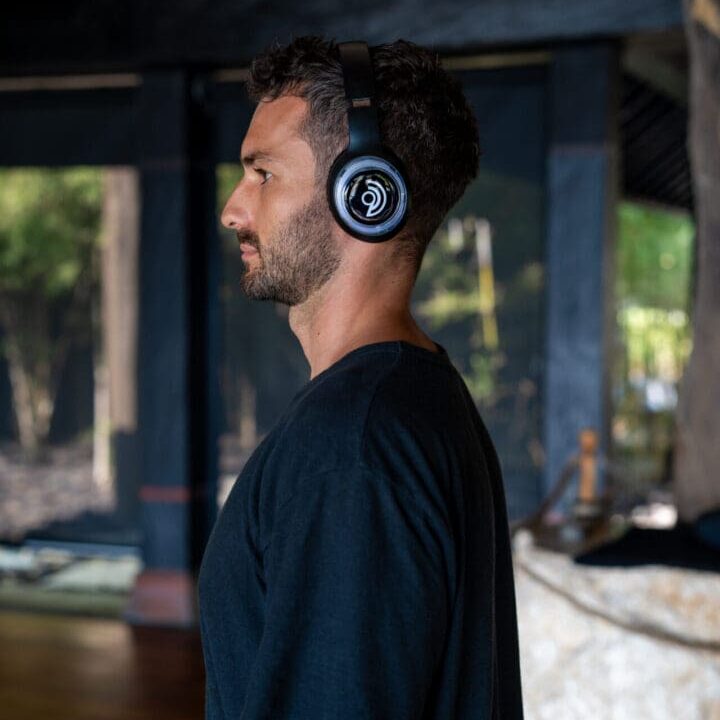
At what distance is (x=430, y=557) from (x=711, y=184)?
264cm

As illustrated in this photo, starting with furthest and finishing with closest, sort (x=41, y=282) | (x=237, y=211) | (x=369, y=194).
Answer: (x=41, y=282)
(x=237, y=211)
(x=369, y=194)

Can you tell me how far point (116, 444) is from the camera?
16.9 ft

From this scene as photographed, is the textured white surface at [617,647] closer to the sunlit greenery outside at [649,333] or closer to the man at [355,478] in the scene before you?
the man at [355,478]

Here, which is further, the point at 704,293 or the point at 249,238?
the point at 704,293

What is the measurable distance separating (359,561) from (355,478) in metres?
0.06

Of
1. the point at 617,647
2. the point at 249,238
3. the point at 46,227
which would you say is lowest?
the point at 617,647

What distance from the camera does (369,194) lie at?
890 millimetres

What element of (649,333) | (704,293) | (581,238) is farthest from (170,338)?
(649,333)

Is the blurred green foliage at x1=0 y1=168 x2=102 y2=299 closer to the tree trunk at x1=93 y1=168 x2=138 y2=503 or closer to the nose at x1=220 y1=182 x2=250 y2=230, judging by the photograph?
the tree trunk at x1=93 y1=168 x2=138 y2=503

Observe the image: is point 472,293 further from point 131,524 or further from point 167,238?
point 131,524

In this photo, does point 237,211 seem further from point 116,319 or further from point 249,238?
point 116,319

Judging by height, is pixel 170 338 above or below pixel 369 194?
below

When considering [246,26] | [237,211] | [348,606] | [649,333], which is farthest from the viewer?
[649,333]

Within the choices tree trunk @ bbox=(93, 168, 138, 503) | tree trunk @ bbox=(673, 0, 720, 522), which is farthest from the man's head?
tree trunk @ bbox=(93, 168, 138, 503)
